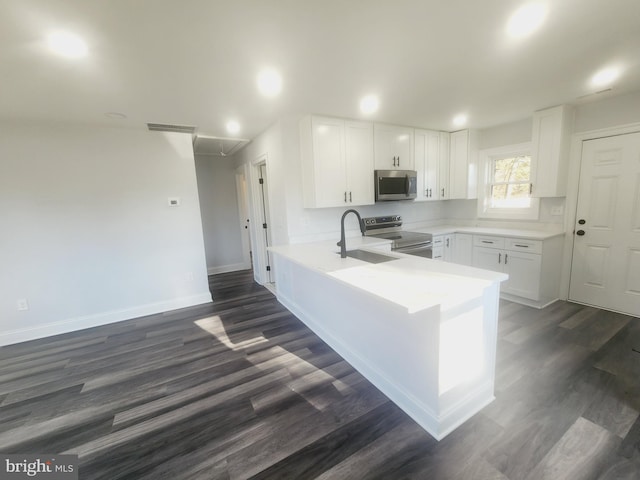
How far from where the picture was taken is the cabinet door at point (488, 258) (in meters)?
3.60

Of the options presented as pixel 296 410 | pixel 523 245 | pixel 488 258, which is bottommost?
pixel 296 410

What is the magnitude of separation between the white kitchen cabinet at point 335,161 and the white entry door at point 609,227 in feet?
8.57

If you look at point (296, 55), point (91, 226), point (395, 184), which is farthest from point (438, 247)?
point (91, 226)

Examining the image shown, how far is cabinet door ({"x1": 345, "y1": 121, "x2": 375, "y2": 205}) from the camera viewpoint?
11.2 feet

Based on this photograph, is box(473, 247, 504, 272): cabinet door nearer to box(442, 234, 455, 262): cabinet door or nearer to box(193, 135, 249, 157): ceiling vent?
box(442, 234, 455, 262): cabinet door

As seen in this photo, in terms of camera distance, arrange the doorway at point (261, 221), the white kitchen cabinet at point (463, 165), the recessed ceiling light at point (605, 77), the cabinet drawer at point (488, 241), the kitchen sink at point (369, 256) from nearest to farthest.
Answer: the recessed ceiling light at point (605, 77) < the kitchen sink at point (369, 256) < the cabinet drawer at point (488, 241) < the white kitchen cabinet at point (463, 165) < the doorway at point (261, 221)

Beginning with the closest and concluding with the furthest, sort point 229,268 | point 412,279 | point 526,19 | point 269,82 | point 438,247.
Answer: point 526,19, point 412,279, point 269,82, point 438,247, point 229,268

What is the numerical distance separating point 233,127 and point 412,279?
299cm

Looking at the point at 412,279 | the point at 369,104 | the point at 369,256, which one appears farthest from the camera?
the point at 369,104

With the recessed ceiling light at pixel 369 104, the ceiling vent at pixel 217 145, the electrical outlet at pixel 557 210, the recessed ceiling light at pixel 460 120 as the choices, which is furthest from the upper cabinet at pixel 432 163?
the ceiling vent at pixel 217 145

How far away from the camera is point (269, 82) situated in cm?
225

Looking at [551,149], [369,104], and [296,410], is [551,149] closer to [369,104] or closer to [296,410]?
[369,104]

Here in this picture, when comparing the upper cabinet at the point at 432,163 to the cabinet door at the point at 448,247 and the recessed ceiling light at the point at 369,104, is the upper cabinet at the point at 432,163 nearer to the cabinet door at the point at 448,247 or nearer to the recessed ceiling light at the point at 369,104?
the cabinet door at the point at 448,247

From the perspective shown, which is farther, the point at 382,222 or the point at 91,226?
the point at 382,222
